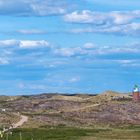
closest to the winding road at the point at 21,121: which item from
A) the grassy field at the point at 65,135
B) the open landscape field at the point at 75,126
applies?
the open landscape field at the point at 75,126

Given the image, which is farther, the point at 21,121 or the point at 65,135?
the point at 21,121

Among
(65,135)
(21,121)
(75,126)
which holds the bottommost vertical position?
(65,135)

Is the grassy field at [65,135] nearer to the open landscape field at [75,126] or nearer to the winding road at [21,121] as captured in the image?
the open landscape field at [75,126]

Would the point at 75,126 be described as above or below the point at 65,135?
above

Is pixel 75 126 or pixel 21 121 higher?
pixel 21 121

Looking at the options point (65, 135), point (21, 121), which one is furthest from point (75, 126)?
point (65, 135)

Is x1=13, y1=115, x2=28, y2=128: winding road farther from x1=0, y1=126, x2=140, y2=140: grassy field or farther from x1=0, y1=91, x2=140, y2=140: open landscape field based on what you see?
x1=0, y1=126, x2=140, y2=140: grassy field

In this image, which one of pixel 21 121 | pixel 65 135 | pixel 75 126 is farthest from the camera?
pixel 75 126

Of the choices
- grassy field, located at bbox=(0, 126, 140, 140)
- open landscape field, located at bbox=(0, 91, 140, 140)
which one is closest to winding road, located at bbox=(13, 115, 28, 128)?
open landscape field, located at bbox=(0, 91, 140, 140)

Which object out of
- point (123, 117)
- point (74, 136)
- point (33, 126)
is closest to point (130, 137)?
point (74, 136)

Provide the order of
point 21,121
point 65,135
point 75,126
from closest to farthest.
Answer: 1. point 65,135
2. point 21,121
3. point 75,126

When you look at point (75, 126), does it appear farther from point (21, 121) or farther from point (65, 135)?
point (65, 135)

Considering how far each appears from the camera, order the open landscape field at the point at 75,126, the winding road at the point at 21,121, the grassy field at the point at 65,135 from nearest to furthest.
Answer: the grassy field at the point at 65,135 → the open landscape field at the point at 75,126 → the winding road at the point at 21,121

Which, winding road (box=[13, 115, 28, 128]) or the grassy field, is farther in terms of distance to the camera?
winding road (box=[13, 115, 28, 128])
